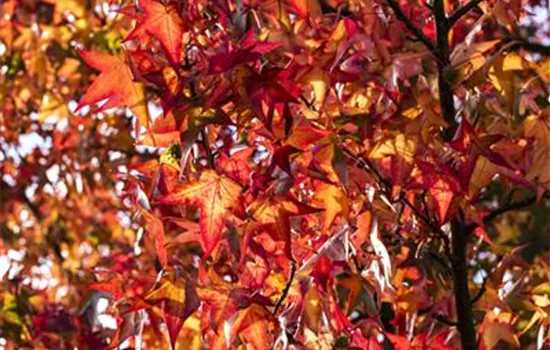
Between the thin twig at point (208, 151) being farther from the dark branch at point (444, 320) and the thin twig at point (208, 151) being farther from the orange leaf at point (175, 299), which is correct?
the dark branch at point (444, 320)

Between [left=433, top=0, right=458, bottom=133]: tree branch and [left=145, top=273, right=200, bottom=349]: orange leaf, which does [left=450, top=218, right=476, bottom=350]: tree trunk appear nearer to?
[left=433, top=0, right=458, bottom=133]: tree branch

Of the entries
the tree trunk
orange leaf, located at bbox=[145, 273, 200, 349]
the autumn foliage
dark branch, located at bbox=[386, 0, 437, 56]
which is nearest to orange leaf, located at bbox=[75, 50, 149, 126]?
the autumn foliage

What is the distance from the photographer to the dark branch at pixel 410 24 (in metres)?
2.19

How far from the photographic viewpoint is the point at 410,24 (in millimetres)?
2217

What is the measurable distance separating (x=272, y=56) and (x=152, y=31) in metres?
0.45

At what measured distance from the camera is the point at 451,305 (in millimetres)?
2600

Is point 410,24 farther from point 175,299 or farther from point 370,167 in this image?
point 175,299

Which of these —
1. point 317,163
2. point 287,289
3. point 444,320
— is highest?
point 317,163

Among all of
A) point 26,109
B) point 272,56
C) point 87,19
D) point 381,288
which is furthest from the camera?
point 26,109

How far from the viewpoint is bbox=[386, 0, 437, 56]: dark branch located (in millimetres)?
2191

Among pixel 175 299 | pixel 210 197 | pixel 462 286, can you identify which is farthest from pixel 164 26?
pixel 462 286

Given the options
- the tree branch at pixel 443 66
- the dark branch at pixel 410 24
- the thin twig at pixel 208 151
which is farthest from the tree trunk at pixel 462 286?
the thin twig at pixel 208 151

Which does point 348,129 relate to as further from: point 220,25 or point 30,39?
point 30,39

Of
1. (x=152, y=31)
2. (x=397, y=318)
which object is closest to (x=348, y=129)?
(x=152, y=31)
